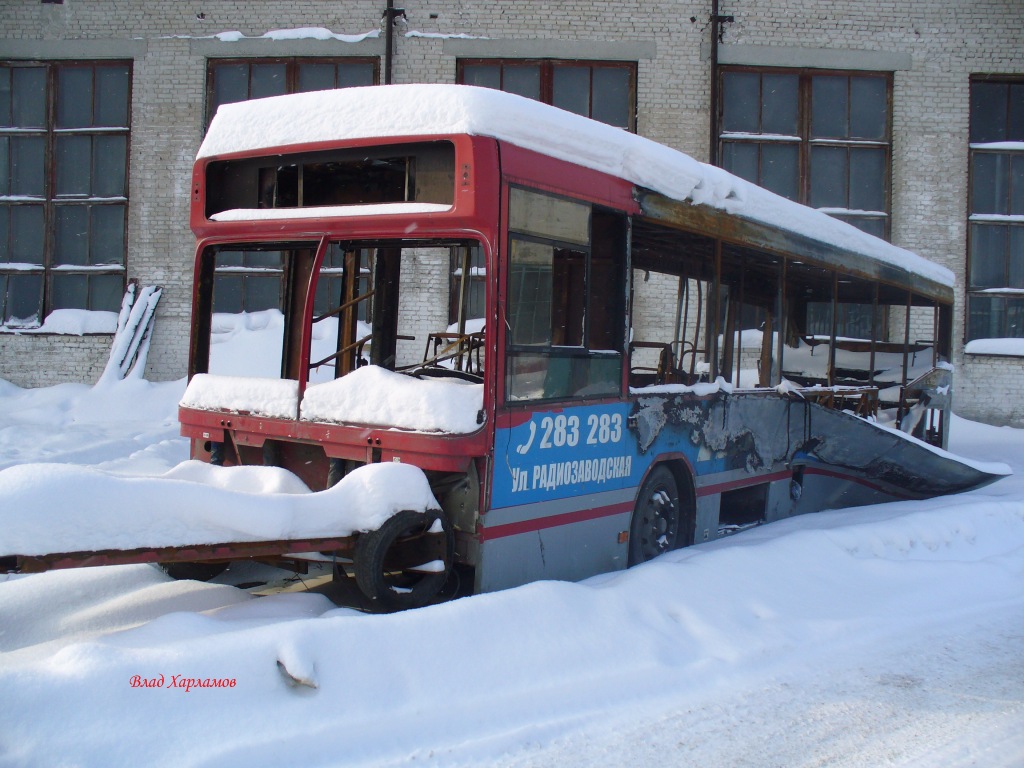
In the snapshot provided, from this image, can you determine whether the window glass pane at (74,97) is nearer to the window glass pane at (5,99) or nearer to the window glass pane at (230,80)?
the window glass pane at (5,99)

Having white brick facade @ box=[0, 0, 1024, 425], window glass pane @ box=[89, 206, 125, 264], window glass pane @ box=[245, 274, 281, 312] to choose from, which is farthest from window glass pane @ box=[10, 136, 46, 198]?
window glass pane @ box=[245, 274, 281, 312]

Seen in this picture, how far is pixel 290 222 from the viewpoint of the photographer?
5254mm

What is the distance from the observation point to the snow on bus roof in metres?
4.76

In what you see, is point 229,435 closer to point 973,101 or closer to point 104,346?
point 104,346

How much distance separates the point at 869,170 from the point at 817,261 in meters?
8.00

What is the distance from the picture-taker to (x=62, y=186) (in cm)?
1512

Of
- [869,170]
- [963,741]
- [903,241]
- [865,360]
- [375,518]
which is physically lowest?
[963,741]

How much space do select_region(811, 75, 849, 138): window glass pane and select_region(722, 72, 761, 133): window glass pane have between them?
915mm

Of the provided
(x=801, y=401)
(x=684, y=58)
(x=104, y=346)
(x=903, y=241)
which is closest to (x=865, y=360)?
(x=801, y=401)

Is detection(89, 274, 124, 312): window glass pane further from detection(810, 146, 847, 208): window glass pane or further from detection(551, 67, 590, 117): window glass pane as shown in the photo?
detection(810, 146, 847, 208): window glass pane

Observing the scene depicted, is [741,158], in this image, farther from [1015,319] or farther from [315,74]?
[315,74]

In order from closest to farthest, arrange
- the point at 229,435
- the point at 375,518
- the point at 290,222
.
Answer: the point at 375,518 → the point at 290,222 → the point at 229,435

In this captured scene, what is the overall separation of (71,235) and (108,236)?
0.64 metres

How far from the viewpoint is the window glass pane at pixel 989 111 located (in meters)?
15.5
